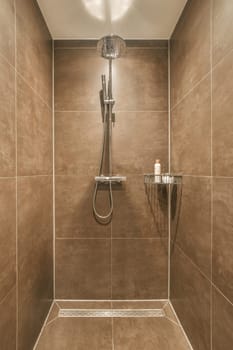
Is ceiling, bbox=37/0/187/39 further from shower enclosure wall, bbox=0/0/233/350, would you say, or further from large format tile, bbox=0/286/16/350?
large format tile, bbox=0/286/16/350

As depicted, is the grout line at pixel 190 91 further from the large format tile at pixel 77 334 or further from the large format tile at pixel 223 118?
the large format tile at pixel 77 334

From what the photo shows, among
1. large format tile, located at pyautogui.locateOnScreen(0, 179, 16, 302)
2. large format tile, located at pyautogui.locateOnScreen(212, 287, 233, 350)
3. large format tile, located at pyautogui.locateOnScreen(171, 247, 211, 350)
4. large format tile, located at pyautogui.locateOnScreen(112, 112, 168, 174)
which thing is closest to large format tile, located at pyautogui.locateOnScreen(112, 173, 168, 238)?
large format tile, located at pyautogui.locateOnScreen(112, 112, 168, 174)

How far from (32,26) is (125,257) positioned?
5.96 feet

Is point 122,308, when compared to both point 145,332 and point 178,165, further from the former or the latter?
point 178,165

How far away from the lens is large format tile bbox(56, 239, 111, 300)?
6.01 ft

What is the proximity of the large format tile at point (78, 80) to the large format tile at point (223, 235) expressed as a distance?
121cm

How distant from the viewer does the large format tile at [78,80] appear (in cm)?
181

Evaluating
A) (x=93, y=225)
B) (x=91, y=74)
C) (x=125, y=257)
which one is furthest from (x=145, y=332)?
(x=91, y=74)

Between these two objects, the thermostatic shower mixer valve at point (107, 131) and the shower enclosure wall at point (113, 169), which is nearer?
the thermostatic shower mixer valve at point (107, 131)

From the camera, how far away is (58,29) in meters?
1.69

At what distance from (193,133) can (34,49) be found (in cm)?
116

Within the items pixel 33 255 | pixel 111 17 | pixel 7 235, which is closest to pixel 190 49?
pixel 111 17

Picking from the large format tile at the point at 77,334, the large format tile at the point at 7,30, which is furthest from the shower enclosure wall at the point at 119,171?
the large format tile at the point at 77,334

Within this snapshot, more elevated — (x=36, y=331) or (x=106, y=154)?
(x=106, y=154)
